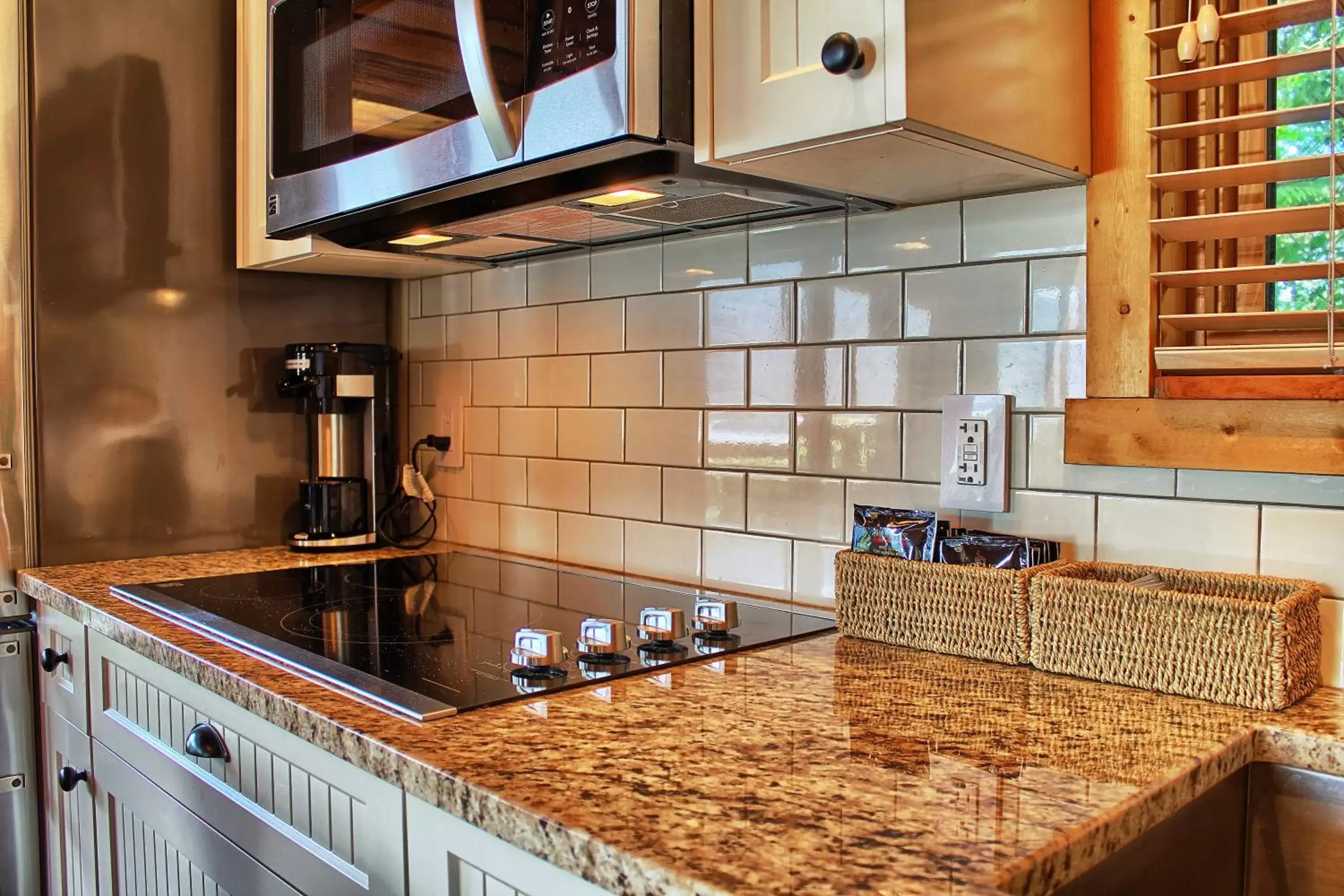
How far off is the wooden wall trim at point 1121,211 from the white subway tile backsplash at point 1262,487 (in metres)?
0.11

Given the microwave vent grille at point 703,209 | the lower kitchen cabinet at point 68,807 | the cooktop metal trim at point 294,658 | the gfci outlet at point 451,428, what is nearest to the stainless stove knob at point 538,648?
the cooktop metal trim at point 294,658

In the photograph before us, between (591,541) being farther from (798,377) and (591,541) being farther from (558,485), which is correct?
(798,377)

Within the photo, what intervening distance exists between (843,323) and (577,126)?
49cm

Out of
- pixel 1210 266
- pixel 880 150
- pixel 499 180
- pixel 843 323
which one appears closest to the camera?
pixel 880 150

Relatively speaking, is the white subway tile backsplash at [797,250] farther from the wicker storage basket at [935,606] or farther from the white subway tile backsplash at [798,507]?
the wicker storage basket at [935,606]

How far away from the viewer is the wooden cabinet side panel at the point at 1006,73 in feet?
3.35

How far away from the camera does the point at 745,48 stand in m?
1.13

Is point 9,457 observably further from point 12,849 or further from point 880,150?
point 880,150

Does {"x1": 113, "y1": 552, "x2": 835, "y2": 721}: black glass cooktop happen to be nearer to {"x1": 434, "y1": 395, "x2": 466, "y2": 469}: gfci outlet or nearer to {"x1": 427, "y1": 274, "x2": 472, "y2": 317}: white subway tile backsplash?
{"x1": 434, "y1": 395, "x2": 466, "y2": 469}: gfci outlet

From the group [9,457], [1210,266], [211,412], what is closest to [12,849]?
[9,457]

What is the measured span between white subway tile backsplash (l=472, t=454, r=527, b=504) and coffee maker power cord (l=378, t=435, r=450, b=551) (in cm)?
11

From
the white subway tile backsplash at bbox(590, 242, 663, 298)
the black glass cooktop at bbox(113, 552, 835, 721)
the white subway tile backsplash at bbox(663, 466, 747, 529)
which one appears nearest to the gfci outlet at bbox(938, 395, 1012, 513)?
the black glass cooktop at bbox(113, 552, 835, 721)

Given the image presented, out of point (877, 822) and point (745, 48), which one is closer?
point (877, 822)

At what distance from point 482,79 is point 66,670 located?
3.91 ft
